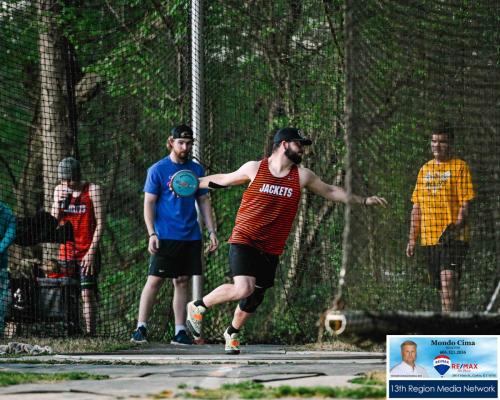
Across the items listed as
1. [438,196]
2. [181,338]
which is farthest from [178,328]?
[438,196]

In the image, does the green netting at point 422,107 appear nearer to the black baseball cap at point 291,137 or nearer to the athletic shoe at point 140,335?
the black baseball cap at point 291,137

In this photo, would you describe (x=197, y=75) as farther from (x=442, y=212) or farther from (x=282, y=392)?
(x=282, y=392)

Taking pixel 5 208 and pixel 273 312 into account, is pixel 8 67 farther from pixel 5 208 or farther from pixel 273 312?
pixel 273 312

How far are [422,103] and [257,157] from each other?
3.54 meters

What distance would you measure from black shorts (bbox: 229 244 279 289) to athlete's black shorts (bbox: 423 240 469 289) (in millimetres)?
1270

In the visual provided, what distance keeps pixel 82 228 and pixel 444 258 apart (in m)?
3.94

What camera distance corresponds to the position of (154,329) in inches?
494

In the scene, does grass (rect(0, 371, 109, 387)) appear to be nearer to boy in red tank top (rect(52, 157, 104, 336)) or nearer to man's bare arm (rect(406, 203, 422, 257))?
man's bare arm (rect(406, 203, 422, 257))

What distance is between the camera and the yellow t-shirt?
971 cm

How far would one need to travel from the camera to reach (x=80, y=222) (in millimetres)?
12266

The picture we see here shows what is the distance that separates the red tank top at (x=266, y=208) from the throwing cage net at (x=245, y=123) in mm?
731

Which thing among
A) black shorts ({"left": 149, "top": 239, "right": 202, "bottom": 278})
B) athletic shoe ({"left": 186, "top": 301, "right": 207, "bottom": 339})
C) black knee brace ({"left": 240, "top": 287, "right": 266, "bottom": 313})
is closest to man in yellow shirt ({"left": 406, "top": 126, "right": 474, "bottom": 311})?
black knee brace ({"left": 240, "top": 287, "right": 266, "bottom": 313})

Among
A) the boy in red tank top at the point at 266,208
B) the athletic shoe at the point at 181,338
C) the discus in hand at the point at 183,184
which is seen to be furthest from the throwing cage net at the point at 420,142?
the athletic shoe at the point at 181,338

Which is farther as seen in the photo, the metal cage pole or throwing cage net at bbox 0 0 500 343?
the metal cage pole
